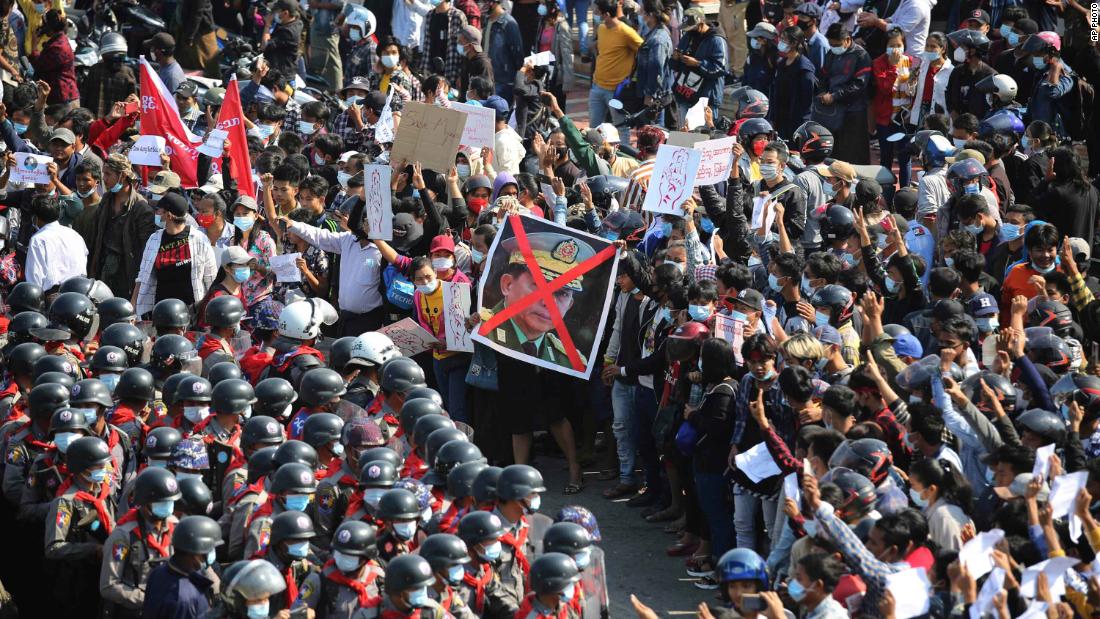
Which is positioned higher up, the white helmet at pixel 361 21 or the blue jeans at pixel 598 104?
the white helmet at pixel 361 21

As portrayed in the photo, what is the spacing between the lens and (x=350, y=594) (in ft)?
26.2

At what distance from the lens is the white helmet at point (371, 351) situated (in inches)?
429

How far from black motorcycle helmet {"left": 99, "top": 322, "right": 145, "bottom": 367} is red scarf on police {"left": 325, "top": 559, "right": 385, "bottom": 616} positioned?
385 cm

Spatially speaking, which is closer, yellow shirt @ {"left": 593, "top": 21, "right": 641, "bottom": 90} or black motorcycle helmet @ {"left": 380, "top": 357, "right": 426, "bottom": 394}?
black motorcycle helmet @ {"left": 380, "top": 357, "right": 426, "bottom": 394}

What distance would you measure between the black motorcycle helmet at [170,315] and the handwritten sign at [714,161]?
153 inches

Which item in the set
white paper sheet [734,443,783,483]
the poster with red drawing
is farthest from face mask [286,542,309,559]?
the poster with red drawing

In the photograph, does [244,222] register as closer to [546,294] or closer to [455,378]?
[455,378]

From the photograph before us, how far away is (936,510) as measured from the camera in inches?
325

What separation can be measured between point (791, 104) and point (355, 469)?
881 cm

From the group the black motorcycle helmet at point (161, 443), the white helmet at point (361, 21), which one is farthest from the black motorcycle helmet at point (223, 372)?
the white helmet at point (361, 21)

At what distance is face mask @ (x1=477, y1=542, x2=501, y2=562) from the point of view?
827 cm

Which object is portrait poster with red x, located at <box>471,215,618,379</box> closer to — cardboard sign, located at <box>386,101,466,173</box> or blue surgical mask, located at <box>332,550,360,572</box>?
cardboard sign, located at <box>386,101,466,173</box>

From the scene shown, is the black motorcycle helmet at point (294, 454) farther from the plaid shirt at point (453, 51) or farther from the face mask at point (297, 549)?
the plaid shirt at point (453, 51)

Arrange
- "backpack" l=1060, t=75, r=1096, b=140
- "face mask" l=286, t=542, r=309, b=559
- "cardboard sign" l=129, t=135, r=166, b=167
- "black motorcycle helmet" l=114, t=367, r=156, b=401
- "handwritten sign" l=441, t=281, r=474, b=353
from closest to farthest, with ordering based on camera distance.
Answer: "face mask" l=286, t=542, r=309, b=559 → "black motorcycle helmet" l=114, t=367, r=156, b=401 → "handwritten sign" l=441, t=281, r=474, b=353 → "cardboard sign" l=129, t=135, r=166, b=167 → "backpack" l=1060, t=75, r=1096, b=140
